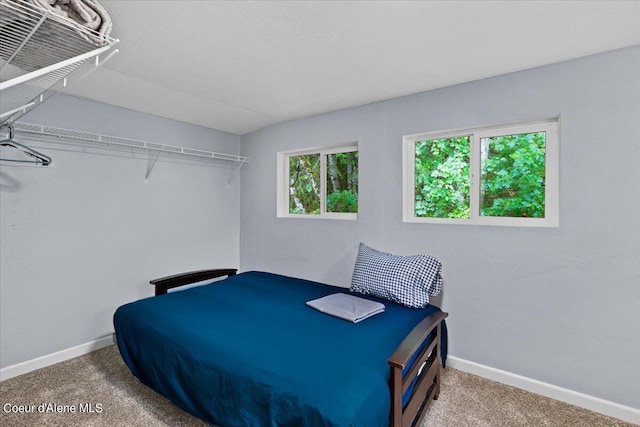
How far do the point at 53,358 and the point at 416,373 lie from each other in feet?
9.10

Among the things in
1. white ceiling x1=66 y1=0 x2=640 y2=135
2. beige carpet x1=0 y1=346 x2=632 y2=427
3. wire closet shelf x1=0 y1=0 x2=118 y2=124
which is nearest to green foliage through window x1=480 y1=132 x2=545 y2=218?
white ceiling x1=66 y1=0 x2=640 y2=135

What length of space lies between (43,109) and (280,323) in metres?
2.48

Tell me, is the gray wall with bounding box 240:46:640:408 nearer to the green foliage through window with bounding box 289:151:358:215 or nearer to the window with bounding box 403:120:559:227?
the window with bounding box 403:120:559:227

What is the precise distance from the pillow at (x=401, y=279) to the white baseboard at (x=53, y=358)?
2.29m

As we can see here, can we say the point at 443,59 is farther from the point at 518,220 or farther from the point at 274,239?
the point at 274,239

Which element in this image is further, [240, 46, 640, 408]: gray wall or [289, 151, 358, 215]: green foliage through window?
[289, 151, 358, 215]: green foliage through window

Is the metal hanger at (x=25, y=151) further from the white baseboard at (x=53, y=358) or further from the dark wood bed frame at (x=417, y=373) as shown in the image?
the dark wood bed frame at (x=417, y=373)

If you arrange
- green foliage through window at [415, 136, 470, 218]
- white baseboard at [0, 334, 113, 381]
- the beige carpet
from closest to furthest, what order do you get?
the beige carpet
white baseboard at [0, 334, 113, 381]
green foliage through window at [415, 136, 470, 218]

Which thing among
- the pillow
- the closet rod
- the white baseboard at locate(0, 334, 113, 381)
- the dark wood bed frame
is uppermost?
the closet rod

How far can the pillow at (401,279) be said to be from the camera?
2164mm

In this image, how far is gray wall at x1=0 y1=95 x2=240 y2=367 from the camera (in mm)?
2377

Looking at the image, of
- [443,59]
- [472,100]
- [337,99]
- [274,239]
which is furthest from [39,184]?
[472,100]

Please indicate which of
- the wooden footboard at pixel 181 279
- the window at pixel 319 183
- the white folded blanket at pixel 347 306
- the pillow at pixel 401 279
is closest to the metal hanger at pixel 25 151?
the wooden footboard at pixel 181 279

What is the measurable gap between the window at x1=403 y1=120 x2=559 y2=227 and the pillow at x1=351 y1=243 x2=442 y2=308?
477 mm
